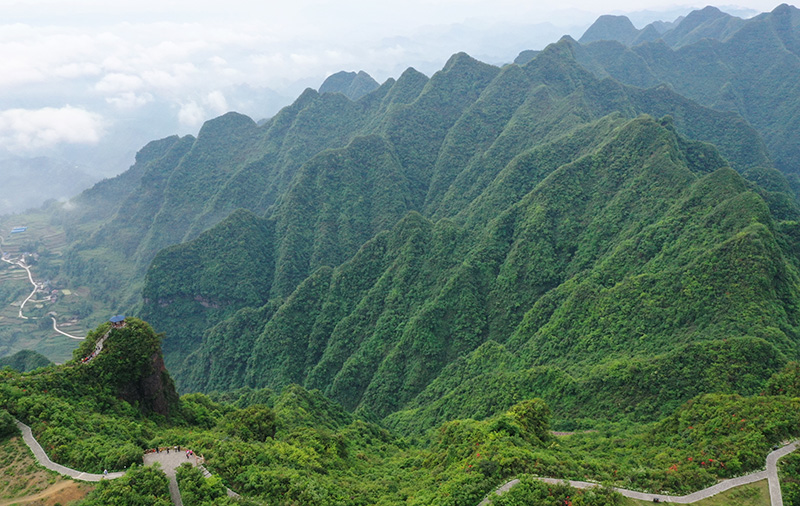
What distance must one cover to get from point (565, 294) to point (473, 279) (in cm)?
1795

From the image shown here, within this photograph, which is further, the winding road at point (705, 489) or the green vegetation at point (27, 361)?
the green vegetation at point (27, 361)

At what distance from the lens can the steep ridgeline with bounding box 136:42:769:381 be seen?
114 meters

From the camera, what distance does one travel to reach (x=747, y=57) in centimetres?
19612

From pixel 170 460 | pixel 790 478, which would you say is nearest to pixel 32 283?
pixel 170 460

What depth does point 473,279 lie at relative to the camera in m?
84.6

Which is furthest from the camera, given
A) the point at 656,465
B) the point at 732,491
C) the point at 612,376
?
the point at 612,376

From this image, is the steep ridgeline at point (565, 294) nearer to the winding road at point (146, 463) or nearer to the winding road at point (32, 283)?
the winding road at point (146, 463)

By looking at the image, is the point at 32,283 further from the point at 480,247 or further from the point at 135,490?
the point at 135,490

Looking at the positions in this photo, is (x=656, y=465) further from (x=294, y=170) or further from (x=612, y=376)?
(x=294, y=170)

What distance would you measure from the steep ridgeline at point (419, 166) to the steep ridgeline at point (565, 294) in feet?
19.2

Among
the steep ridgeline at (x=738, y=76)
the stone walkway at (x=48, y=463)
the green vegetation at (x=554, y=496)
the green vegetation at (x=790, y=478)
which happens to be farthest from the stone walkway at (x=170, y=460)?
the steep ridgeline at (x=738, y=76)

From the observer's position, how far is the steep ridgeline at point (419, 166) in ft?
372

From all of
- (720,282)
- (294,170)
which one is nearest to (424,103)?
(294,170)

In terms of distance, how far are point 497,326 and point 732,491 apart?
50.9 metres
